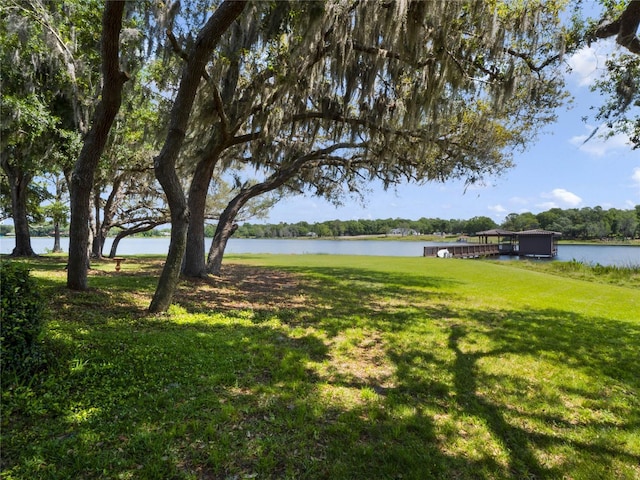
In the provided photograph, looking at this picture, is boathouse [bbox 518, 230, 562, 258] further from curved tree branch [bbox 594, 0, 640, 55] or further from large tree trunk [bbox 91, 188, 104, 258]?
large tree trunk [bbox 91, 188, 104, 258]

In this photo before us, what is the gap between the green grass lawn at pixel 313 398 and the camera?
8.14ft

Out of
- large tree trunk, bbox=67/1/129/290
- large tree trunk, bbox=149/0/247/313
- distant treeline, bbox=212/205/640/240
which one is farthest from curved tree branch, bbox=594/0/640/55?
distant treeline, bbox=212/205/640/240

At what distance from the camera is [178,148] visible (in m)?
5.61

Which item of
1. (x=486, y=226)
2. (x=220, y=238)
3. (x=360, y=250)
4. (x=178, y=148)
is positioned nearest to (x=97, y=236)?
(x=220, y=238)

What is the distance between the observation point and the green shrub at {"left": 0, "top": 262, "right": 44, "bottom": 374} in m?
3.04

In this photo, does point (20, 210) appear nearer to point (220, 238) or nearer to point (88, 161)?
point (220, 238)

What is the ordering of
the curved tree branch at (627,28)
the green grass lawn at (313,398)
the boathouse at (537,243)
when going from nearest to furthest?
the green grass lawn at (313,398) → the curved tree branch at (627,28) → the boathouse at (537,243)

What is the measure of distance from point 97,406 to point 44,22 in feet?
29.7

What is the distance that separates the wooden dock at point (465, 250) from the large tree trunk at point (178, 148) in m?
30.3

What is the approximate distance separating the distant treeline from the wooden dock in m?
43.4

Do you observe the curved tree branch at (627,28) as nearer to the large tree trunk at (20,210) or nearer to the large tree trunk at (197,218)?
the large tree trunk at (197,218)

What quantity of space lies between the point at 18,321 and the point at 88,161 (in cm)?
416

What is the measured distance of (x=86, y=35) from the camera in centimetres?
874

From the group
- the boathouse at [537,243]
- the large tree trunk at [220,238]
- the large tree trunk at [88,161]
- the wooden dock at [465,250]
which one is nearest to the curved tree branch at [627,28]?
the large tree trunk at [88,161]
